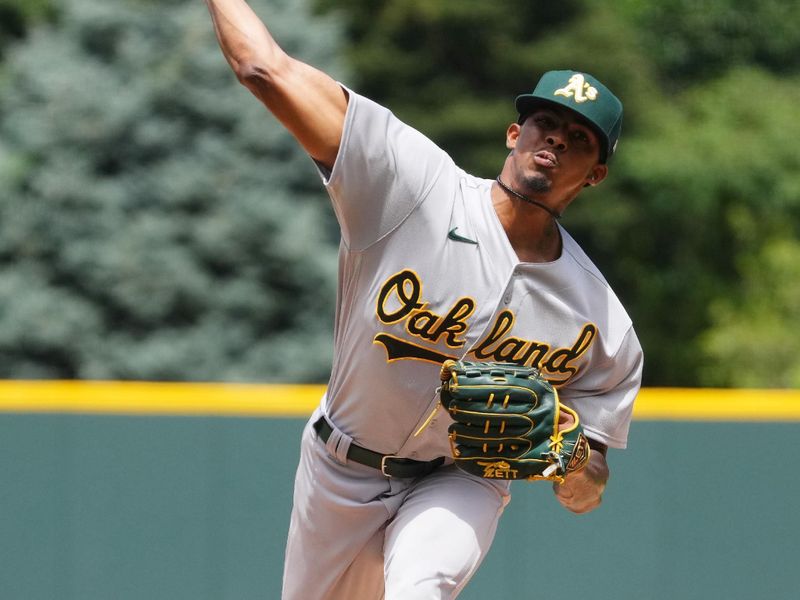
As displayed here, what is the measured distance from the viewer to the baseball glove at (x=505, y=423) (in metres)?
3.23

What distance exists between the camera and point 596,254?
15.6 meters

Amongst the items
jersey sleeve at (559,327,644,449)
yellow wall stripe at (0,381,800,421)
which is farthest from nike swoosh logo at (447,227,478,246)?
yellow wall stripe at (0,381,800,421)

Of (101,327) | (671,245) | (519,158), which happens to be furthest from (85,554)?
(671,245)

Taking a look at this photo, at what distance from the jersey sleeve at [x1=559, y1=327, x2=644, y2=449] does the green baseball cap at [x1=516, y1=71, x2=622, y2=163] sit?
1.90ft

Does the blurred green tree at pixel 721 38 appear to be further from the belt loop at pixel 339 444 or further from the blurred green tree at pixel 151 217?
the belt loop at pixel 339 444

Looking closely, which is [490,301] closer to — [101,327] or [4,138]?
[101,327]

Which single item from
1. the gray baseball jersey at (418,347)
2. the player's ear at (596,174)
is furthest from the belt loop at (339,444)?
the player's ear at (596,174)

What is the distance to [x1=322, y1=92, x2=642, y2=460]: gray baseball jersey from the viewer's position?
10.8 ft

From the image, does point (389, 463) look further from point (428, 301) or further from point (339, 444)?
point (428, 301)

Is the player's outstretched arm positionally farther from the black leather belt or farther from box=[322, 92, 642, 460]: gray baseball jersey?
the black leather belt

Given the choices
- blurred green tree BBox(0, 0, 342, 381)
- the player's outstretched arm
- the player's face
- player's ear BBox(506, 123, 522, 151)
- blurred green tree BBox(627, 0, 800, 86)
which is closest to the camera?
the player's outstretched arm

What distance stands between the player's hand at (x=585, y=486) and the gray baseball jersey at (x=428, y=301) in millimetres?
81

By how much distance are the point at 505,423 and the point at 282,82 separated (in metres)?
0.97

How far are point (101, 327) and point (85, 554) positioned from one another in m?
4.13
